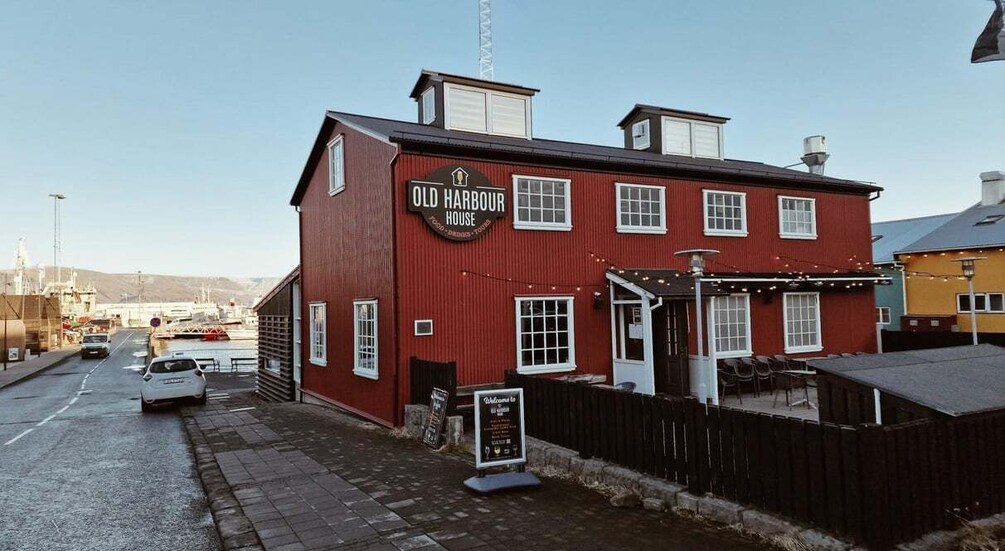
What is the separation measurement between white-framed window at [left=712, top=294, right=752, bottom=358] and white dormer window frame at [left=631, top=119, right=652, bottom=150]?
6574 mm

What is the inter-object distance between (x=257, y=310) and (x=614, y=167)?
695 inches

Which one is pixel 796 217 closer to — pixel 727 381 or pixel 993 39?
pixel 727 381

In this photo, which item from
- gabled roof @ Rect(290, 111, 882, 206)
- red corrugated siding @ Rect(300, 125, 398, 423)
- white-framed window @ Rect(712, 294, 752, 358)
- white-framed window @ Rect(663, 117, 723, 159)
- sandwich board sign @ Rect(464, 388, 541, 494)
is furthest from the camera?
white-framed window @ Rect(663, 117, 723, 159)

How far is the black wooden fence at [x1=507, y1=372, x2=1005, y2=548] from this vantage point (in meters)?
5.29

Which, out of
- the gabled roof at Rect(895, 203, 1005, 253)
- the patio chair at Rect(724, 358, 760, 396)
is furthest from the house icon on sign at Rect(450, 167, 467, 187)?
the gabled roof at Rect(895, 203, 1005, 253)

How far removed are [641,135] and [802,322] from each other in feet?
26.2

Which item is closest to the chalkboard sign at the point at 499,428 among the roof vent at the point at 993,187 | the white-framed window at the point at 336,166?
the white-framed window at the point at 336,166

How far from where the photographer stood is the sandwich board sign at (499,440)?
7.82 metres

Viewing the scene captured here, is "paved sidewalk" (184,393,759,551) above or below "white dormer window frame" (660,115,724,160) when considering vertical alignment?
below

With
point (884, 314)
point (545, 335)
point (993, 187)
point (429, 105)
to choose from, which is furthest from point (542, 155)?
point (993, 187)

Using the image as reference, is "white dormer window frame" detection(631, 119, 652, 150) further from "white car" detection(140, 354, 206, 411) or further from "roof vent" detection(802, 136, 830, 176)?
"white car" detection(140, 354, 206, 411)

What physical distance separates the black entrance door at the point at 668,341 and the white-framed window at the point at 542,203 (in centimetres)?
349

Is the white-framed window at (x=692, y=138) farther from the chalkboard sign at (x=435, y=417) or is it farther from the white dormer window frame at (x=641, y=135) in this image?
the chalkboard sign at (x=435, y=417)

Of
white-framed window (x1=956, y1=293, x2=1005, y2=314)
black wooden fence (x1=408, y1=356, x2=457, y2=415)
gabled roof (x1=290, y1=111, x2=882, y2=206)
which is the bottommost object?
black wooden fence (x1=408, y1=356, x2=457, y2=415)
